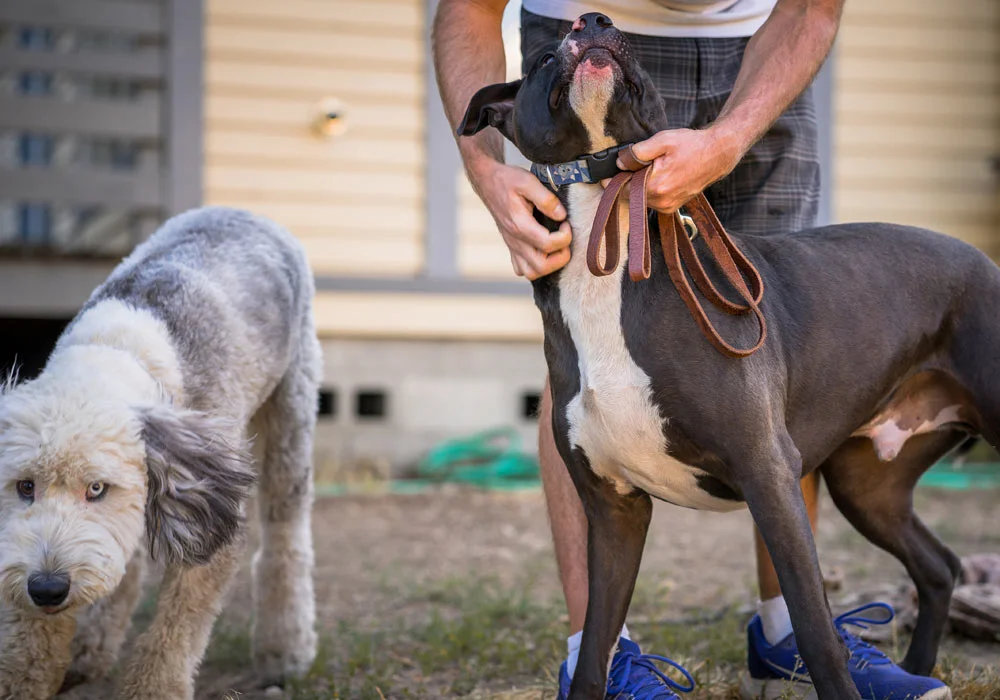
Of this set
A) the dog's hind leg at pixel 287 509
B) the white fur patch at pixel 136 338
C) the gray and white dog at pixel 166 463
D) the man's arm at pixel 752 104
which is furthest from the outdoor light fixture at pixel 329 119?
the man's arm at pixel 752 104

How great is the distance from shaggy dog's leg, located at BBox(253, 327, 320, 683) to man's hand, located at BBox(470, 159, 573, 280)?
1.56 metres

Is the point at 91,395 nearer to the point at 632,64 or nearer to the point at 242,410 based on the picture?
the point at 242,410

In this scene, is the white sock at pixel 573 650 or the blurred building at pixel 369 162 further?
the blurred building at pixel 369 162

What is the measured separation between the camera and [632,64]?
239 centimetres

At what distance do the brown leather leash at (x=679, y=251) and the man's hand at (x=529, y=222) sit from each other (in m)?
0.11

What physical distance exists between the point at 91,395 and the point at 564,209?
1.32 meters

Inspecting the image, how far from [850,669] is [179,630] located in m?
1.84

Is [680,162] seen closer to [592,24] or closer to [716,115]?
[592,24]

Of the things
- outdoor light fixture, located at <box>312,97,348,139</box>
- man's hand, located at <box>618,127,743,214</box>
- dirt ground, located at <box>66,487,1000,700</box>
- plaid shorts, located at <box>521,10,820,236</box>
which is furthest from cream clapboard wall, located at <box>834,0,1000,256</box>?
man's hand, located at <box>618,127,743,214</box>

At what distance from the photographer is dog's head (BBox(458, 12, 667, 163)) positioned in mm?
2344

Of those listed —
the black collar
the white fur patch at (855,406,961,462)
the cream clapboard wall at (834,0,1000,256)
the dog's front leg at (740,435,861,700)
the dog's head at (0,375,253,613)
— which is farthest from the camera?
the cream clapboard wall at (834,0,1000,256)

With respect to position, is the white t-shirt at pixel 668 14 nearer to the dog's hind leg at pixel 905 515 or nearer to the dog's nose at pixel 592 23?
the dog's nose at pixel 592 23

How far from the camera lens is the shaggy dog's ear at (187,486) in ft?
9.36

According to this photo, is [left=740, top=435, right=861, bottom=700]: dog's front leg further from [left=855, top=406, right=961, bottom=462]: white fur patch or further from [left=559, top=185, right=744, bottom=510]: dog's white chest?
[left=855, top=406, right=961, bottom=462]: white fur patch
